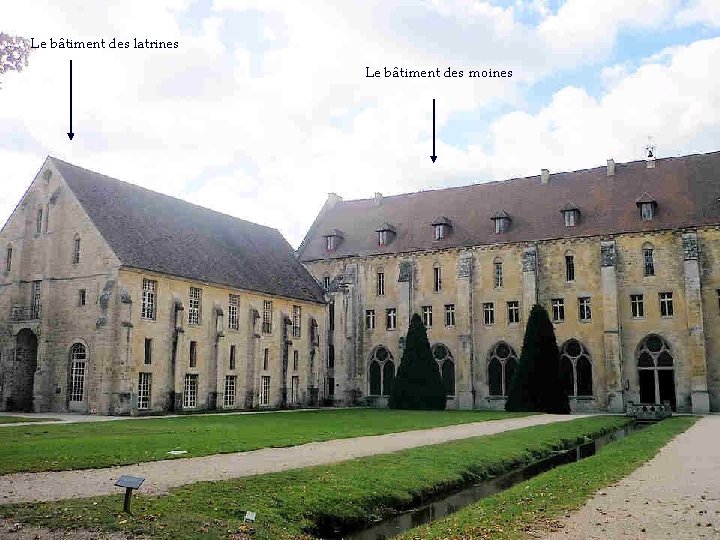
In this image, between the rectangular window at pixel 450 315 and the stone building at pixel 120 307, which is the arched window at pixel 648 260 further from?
the stone building at pixel 120 307

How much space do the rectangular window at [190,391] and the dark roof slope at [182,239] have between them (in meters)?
5.40

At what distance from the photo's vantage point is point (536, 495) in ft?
43.1

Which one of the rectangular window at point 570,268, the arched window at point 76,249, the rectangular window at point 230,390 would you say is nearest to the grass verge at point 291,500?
the rectangular window at point 230,390

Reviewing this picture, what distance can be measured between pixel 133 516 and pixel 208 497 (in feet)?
5.66

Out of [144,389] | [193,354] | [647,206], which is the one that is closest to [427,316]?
[647,206]

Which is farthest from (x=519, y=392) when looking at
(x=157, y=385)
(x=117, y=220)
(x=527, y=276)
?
(x=117, y=220)

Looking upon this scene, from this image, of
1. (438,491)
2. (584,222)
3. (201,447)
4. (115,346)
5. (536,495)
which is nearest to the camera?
(536,495)

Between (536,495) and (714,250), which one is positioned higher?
(714,250)

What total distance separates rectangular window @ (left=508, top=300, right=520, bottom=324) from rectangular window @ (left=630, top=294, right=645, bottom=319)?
23.1ft

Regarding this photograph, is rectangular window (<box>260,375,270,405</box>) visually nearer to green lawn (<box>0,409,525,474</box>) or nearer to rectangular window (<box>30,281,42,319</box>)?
rectangular window (<box>30,281,42,319</box>)

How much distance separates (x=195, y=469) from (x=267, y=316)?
3076 centimetres

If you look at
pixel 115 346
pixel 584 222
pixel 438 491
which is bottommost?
pixel 438 491

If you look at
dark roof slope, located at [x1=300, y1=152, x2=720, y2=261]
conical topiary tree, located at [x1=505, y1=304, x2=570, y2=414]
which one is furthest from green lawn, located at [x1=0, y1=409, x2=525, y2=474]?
dark roof slope, located at [x1=300, y1=152, x2=720, y2=261]

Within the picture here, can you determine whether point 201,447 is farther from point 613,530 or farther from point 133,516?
point 613,530
